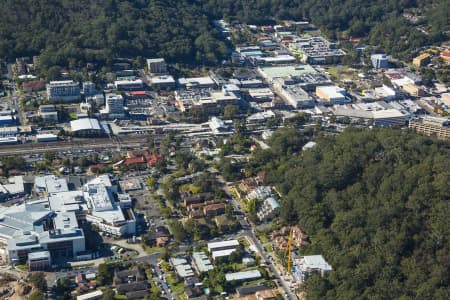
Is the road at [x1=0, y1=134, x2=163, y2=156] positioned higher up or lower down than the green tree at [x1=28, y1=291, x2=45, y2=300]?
lower down

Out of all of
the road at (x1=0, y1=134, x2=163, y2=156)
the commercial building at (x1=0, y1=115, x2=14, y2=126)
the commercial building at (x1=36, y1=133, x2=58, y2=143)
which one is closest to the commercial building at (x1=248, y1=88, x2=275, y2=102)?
the road at (x1=0, y1=134, x2=163, y2=156)

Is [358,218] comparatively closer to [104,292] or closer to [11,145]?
[104,292]

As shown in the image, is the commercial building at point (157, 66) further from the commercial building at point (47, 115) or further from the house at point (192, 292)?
the house at point (192, 292)

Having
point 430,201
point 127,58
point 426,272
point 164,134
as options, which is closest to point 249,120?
point 164,134

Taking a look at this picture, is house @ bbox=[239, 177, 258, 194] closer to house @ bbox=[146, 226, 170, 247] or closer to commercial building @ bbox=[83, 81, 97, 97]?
house @ bbox=[146, 226, 170, 247]

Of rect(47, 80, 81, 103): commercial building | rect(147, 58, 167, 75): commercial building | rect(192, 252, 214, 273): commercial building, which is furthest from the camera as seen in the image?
rect(147, 58, 167, 75): commercial building

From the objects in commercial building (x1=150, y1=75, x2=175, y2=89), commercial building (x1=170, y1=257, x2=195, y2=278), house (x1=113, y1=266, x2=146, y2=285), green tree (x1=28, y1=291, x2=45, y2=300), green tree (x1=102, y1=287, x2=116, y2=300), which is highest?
green tree (x1=28, y1=291, x2=45, y2=300)
